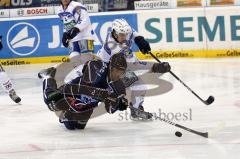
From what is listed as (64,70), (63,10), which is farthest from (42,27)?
(63,10)

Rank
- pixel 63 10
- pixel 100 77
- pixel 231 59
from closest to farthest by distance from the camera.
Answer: pixel 100 77, pixel 63 10, pixel 231 59

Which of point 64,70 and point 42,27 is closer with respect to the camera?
point 64,70

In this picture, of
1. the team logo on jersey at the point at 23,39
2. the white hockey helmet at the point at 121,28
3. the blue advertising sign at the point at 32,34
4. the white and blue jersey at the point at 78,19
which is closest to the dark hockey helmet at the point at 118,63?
the white hockey helmet at the point at 121,28

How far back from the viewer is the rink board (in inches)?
456

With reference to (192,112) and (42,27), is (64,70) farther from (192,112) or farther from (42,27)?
(192,112)

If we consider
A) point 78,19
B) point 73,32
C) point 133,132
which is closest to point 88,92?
point 133,132

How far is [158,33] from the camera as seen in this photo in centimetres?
1176

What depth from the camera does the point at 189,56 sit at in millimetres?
11711

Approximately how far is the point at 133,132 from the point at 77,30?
7.67 ft

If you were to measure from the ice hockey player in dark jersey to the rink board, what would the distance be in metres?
5.63

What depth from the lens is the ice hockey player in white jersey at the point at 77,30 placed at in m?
8.08

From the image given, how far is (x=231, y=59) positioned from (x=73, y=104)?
5.84 metres

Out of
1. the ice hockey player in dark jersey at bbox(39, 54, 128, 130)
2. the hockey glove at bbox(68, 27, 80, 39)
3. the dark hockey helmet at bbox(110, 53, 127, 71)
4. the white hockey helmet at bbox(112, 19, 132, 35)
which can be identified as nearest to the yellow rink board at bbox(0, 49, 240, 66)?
the hockey glove at bbox(68, 27, 80, 39)

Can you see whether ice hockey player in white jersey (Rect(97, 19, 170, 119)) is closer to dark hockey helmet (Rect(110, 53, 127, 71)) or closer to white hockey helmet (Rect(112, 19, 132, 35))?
white hockey helmet (Rect(112, 19, 132, 35))
